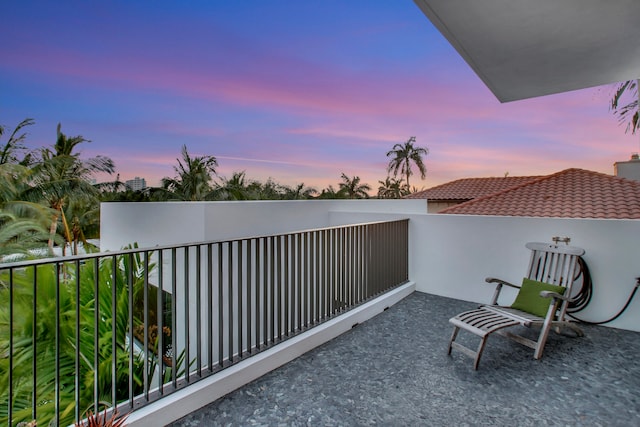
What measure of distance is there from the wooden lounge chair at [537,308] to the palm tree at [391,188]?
1949cm

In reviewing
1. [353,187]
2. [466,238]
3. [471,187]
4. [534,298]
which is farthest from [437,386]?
[353,187]

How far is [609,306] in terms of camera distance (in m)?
4.05

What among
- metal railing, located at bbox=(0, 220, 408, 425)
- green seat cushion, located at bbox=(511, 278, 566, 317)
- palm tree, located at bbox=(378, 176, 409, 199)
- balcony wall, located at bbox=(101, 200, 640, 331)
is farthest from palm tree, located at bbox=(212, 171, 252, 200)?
green seat cushion, located at bbox=(511, 278, 566, 317)

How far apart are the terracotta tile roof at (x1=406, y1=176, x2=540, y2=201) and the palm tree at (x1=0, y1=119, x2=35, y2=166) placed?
19.1 metres

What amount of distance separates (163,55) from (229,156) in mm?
5935

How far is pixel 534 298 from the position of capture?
11.9ft

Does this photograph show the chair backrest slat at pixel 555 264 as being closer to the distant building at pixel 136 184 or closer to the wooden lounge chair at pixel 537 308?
the wooden lounge chair at pixel 537 308

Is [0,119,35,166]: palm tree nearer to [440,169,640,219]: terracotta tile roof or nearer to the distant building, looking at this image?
the distant building

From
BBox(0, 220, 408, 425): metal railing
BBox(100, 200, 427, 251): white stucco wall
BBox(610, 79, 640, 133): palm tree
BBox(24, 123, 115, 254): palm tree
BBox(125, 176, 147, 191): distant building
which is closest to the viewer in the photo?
BBox(0, 220, 408, 425): metal railing

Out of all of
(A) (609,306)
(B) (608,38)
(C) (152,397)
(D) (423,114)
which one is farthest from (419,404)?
(D) (423,114)

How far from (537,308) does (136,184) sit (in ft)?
52.7

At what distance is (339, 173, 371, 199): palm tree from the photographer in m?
20.3

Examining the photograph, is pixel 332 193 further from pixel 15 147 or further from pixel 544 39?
pixel 544 39

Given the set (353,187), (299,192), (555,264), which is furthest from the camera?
Result: (353,187)
